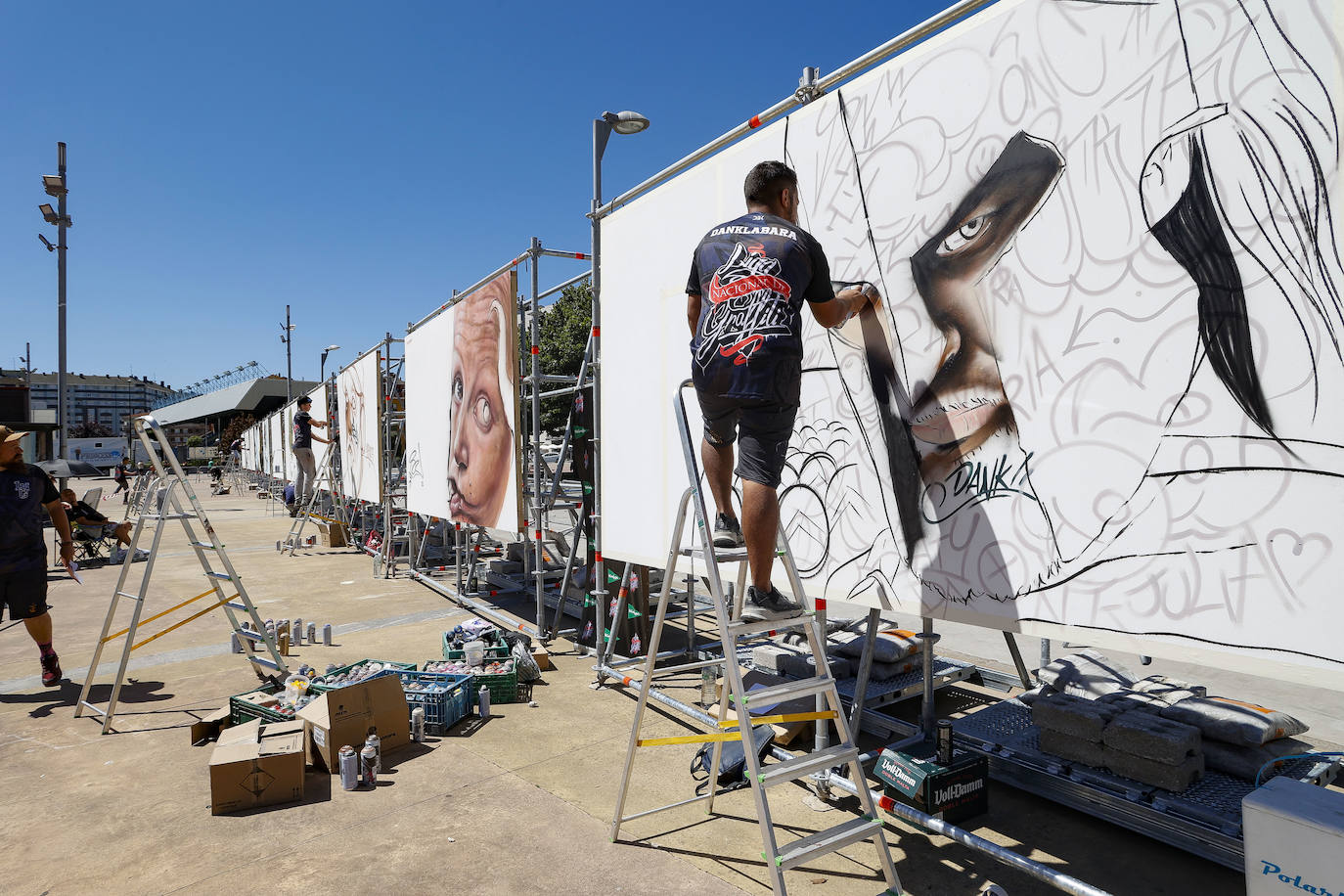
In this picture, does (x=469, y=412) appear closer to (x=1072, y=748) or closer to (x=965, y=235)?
(x=965, y=235)

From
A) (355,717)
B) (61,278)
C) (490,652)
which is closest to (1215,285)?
(355,717)

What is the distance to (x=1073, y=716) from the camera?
3748mm

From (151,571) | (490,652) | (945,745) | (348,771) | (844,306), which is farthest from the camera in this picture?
(490,652)

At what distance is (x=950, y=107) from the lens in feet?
10.5

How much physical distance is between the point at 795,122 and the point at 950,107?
1.01m

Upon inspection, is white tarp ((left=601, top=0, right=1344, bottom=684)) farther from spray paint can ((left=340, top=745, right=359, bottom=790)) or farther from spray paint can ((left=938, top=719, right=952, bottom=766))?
spray paint can ((left=340, top=745, right=359, bottom=790))

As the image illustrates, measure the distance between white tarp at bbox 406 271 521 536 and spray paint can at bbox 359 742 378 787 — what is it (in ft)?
10.4

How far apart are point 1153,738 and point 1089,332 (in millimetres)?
2066

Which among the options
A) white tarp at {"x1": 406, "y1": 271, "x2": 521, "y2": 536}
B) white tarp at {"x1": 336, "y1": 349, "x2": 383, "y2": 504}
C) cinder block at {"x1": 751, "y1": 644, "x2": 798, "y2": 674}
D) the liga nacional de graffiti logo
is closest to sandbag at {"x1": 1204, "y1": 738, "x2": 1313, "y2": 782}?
cinder block at {"x1": 751, "y1": 644, "x2": 798, "y2": 674}

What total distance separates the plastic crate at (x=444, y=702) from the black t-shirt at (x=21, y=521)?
347 cm

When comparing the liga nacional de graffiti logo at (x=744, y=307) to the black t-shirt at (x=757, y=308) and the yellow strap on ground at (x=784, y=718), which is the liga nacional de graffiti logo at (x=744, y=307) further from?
the yellow strap on ground at (x=784, y=718)

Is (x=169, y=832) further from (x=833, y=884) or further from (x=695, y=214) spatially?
(x=695, y=214)

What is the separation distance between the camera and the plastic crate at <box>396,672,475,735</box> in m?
5.03

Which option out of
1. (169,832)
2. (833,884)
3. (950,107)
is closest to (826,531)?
(833,884)
